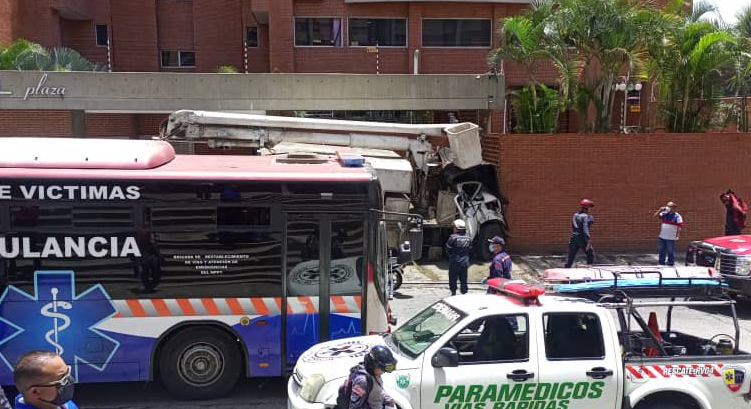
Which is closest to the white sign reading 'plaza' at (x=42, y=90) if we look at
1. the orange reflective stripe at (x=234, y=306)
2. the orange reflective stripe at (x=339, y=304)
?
the orange reflective stripe at (x=234, y=306)

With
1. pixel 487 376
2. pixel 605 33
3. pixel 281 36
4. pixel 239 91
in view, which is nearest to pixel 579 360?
pixel 487 376

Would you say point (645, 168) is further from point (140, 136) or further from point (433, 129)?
point (140, 136)

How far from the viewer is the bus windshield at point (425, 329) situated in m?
5.96

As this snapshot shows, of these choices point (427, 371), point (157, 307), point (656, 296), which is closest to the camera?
point (427, 371)

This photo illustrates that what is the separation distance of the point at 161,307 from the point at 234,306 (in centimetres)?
82

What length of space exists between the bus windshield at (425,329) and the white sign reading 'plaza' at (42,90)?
13.8 metres

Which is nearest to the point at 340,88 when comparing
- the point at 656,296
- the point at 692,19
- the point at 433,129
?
the point at 433,129

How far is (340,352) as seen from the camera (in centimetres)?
624

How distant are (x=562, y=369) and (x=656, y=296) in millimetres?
1278

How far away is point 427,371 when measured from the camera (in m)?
5.70

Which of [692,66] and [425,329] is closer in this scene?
[425,329]

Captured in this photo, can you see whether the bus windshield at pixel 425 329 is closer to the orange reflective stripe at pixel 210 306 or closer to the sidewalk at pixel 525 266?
the orange reflective stripe at pixel 210 306

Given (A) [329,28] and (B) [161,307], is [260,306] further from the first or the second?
(A) [329,28]

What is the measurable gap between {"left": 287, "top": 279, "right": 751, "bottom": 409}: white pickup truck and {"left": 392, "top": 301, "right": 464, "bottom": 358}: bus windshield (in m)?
0.01
